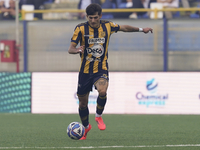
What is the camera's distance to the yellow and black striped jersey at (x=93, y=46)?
603cm

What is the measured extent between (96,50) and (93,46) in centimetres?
7

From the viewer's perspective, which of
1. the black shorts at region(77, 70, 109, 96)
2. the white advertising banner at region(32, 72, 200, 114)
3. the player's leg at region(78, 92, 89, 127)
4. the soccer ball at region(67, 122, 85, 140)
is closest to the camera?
the soccer ball at region(67, 122, 85, 140)

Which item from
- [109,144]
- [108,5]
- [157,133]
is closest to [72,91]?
[108,5]

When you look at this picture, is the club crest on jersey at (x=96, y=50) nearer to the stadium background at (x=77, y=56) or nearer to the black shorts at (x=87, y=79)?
the black shorts at (x=87, y=79)

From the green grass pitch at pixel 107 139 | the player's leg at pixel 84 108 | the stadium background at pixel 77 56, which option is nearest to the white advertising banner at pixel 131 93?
the stadium background at pixel 77 56

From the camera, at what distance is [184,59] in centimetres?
1177

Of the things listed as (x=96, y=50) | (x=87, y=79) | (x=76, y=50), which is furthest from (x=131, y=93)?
(x=76, y=50)

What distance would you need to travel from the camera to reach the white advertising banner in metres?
11.1

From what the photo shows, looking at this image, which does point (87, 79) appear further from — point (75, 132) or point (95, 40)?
point (75, 132)

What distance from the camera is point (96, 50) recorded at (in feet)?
19.9

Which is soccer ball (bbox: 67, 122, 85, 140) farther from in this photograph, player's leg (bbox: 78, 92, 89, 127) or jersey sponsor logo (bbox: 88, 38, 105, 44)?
jersey sponsor logo (bbox: 88, 38, 105, 44)

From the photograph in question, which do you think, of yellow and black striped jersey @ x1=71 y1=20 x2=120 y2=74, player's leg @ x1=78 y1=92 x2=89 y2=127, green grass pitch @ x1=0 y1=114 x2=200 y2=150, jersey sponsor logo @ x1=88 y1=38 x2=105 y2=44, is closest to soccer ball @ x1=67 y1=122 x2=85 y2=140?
green grass pitch @ x1=0 y1=114 x2=200 y2=150

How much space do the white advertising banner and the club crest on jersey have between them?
17.3 feet

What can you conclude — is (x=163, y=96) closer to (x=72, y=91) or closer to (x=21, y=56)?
(x=72, y=91)
